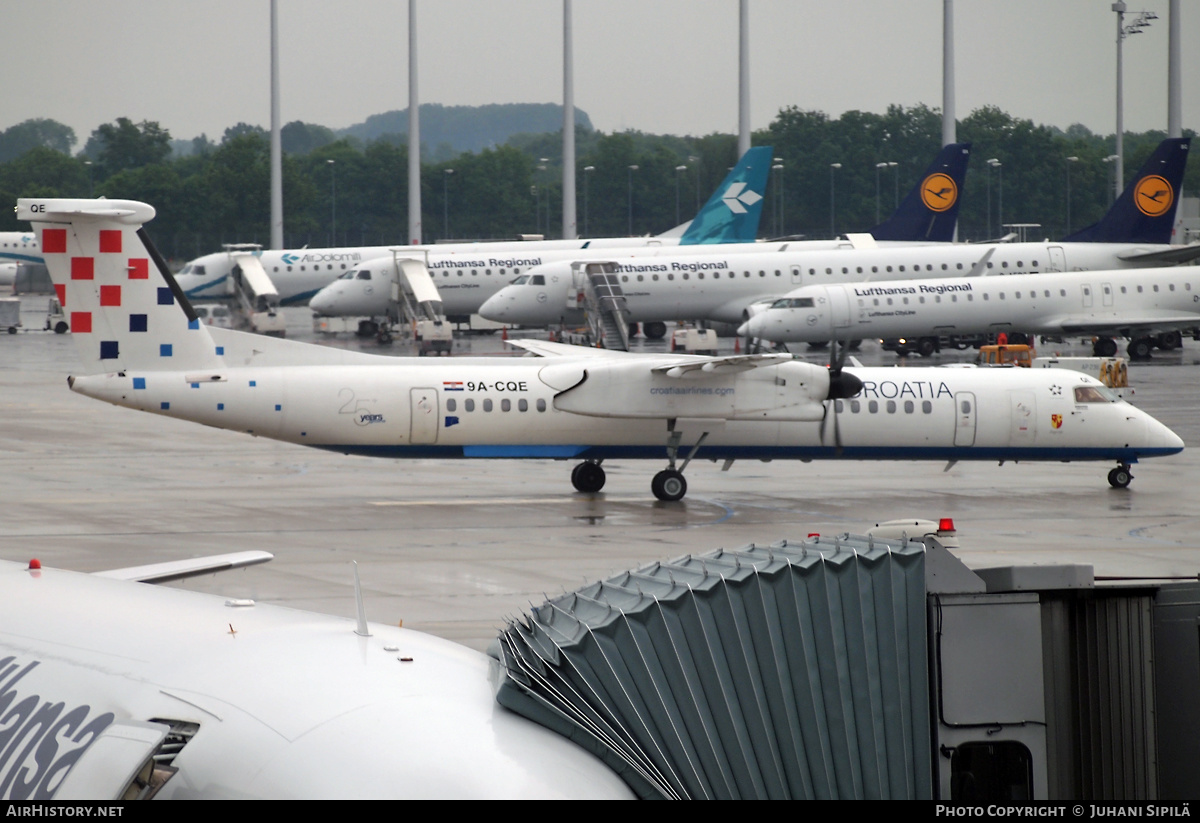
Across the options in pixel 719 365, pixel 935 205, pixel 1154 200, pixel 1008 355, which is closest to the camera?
pixel 719 365

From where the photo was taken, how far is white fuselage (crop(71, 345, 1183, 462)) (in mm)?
25125

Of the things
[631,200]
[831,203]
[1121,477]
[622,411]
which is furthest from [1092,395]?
[631,200]

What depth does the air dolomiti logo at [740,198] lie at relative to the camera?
69.1 metres

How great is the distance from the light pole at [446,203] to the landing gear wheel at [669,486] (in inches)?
4377

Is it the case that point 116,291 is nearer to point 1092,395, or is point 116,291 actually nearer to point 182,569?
point 182,569

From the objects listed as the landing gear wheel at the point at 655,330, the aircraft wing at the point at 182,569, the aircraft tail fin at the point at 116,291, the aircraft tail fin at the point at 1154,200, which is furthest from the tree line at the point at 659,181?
the aircraft wing at the point at 182,569

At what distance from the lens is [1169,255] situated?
202ft

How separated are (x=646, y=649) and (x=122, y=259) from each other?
2064cm

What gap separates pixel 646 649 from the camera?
645cm

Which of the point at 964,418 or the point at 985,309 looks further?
the point at 985,309

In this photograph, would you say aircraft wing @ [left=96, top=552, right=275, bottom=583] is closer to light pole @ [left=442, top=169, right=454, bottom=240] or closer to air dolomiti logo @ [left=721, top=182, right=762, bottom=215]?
air dolomiti logo @ [left=721, top=182, right=762, bottom=215]

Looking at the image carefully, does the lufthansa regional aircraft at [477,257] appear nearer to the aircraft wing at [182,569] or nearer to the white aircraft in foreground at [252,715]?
the aircraft wing at [182,569]

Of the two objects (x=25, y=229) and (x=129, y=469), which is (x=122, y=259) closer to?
(x=129, y=469)

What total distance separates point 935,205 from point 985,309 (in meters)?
15.6
